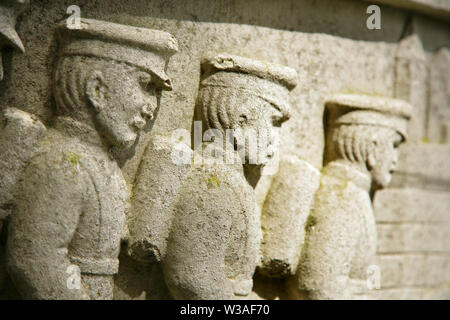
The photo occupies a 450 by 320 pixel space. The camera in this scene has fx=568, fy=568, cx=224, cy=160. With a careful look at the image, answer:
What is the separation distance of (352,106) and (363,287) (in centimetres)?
75

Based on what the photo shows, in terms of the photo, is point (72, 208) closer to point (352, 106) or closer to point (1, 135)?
point (1, 135)

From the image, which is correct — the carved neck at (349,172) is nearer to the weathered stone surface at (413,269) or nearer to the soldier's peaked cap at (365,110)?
the soldier's peaked cap at (365,110)

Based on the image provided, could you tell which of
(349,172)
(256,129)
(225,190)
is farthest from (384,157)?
(225,190)

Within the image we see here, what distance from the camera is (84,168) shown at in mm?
1779

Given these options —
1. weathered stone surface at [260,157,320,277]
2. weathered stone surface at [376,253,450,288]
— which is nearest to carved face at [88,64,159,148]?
weathered stone surface at [260,157,320,277]

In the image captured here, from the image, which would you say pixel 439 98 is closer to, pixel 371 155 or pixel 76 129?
pixel 371 155

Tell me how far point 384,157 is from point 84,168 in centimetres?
127

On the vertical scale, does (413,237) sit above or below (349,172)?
below

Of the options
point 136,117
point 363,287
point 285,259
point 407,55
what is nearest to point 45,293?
point 136,117

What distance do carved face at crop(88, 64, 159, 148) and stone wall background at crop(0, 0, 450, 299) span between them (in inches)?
5.0

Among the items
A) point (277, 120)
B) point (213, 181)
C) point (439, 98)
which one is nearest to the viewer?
point (213, 181)

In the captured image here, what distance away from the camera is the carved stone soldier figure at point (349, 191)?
2.20 m

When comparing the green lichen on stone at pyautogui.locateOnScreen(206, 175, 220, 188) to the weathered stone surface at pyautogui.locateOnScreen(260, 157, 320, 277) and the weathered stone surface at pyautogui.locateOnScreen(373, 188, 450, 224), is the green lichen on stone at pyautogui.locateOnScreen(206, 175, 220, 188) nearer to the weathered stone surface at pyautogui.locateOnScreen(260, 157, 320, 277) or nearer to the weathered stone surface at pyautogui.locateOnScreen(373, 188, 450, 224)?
the weathered stone surface at pyautogui.locateOnScreen(260, 157, 320, 277)

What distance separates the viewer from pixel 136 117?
1.87 meters
